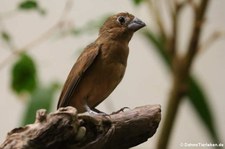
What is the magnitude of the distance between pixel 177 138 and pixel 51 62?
1.35m

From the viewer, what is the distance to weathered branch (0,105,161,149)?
6.45 feet

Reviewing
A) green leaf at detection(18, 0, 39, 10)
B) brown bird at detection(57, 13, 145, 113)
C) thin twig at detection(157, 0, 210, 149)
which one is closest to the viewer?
brown bird at detection(57, 13, 145, 113)

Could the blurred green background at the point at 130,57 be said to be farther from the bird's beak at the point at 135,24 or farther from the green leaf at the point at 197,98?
the bird's beak at the point at 135,24

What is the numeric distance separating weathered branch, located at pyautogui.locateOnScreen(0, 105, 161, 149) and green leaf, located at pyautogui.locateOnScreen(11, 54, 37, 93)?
1.19 meters

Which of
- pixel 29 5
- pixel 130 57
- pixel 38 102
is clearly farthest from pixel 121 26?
pixel 130 57

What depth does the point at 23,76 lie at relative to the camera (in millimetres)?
3434

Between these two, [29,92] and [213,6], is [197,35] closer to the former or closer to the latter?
[29,92]

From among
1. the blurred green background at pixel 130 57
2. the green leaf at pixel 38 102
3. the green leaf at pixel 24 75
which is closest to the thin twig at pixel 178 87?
the green leaf at pixel 38 102

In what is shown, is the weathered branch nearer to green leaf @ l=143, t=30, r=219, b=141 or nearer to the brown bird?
the brown bird

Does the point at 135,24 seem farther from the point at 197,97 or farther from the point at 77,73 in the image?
the point at 197,97

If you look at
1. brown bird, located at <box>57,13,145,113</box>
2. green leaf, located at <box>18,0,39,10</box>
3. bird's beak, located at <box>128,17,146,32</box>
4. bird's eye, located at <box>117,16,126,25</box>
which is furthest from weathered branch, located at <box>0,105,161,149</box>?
green leaf, located at <box>18,0,39,10</box>

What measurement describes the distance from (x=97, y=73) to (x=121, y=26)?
0.96 ft

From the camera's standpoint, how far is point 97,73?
272 cm

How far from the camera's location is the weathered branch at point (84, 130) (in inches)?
77.4
